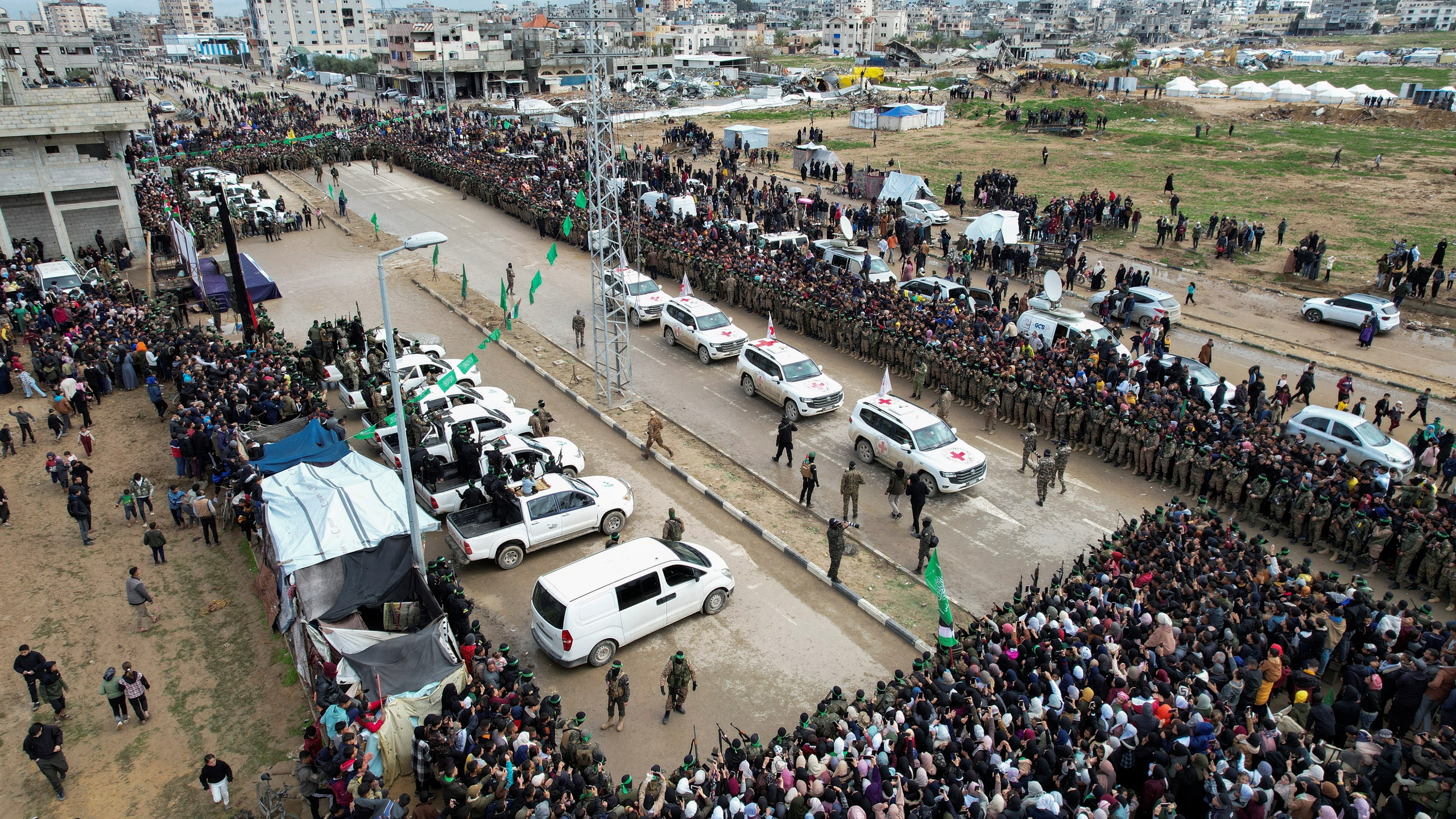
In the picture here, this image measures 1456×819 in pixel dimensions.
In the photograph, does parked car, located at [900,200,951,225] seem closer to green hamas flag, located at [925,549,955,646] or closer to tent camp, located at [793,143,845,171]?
tent camp, located at [793,143,845,171]

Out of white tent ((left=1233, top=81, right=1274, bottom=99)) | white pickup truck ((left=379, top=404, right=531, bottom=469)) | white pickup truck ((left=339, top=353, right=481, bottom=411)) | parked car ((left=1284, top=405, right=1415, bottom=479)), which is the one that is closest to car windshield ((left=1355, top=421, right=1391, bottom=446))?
parked car ((left=1284, top=405, right=1415, bottom=479))

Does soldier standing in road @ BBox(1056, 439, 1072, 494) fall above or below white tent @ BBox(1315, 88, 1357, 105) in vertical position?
below

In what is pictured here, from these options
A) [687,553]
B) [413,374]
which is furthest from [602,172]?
[687,553]

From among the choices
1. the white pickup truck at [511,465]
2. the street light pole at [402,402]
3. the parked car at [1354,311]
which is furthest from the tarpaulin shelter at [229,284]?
the parked car at [1354,311]

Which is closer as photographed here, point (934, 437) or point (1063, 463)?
point (1063, 463)

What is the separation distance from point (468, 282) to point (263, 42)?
530ft

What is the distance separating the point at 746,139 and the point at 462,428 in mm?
42326

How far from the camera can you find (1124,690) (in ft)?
34.8

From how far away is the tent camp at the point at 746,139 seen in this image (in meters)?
55.1

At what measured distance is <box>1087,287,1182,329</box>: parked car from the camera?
26.9m

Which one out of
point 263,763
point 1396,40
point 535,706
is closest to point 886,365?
point 535,706

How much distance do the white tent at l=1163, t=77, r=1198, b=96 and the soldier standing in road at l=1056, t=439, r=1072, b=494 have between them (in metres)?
78.2

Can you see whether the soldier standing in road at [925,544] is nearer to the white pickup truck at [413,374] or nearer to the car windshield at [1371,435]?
the car windshield at [1371,435]

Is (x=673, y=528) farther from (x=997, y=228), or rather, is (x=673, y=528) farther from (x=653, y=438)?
(x=997, y=228)
